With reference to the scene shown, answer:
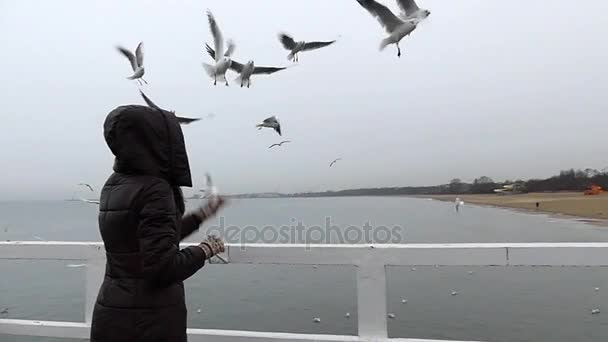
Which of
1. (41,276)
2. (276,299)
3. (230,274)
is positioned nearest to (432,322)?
(276,299)

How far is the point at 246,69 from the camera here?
353 centimetres

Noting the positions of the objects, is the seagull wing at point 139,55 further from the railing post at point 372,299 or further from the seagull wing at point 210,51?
the railing post at point 372,299

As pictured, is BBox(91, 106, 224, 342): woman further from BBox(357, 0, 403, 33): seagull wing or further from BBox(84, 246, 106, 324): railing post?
BBox(357, 0, 403, 33): seagull wing

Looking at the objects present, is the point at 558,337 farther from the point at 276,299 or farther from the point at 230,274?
the point at 230,274

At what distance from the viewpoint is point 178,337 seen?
1.83 m

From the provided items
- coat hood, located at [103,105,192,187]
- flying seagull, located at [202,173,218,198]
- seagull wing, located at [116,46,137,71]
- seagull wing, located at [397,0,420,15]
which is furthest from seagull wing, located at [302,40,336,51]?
coat hood, located at [103,105,192,187]

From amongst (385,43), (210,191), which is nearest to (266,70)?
(385,43)

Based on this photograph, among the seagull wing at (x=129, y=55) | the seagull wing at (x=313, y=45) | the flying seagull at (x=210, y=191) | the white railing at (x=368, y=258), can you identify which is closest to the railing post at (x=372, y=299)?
the white railing at (x=368, y=258)

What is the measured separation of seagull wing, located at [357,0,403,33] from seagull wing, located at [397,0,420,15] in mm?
207

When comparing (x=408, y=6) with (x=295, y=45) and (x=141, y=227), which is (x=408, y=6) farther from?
(x=141, y=227)

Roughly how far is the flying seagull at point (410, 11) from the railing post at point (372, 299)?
1998 millimetres

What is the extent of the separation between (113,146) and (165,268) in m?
0.49

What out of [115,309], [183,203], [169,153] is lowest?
[115,309]

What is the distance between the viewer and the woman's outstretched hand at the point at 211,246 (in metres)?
1.82
